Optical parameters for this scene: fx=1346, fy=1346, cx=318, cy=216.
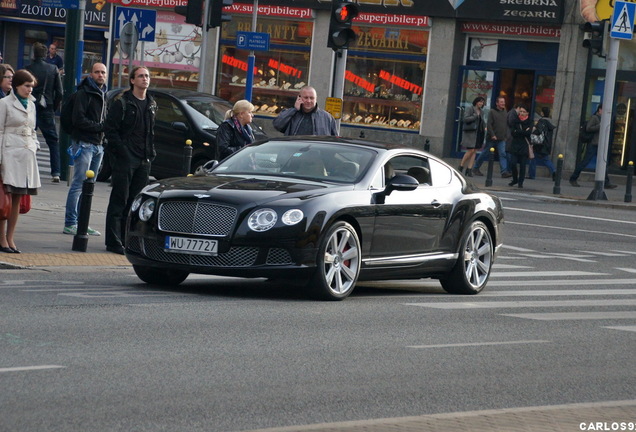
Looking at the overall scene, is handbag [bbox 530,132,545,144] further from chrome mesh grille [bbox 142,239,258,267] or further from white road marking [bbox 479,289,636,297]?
chrome mesh grille [bbox 142,239,258,267]

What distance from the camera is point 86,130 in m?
14.8

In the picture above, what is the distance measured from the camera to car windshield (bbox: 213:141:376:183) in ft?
40.0

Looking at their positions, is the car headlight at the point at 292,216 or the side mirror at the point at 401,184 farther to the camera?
the side mirror at the point at 401,184

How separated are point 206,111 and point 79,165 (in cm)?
794

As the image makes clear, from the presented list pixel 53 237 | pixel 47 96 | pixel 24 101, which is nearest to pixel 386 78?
pixel 47 96

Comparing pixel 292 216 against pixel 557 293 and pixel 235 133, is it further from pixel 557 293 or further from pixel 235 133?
pixel 235 133

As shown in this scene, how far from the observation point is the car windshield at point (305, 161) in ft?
40.0

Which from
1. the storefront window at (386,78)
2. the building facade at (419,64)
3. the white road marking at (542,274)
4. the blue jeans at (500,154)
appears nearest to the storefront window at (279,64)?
the building facade at (419,64)

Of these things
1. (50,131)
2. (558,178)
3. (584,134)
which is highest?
(584,134)

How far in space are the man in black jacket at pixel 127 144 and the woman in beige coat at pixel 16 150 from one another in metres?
0.86

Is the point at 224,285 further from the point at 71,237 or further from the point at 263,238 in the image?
the point at 71,237

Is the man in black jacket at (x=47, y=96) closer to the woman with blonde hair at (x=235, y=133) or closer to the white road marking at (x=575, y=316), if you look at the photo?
the woman with blonde hair at (x=235, y=133)

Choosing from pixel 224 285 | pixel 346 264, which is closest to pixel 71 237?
pixel 224 285

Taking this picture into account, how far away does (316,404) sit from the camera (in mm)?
7039
